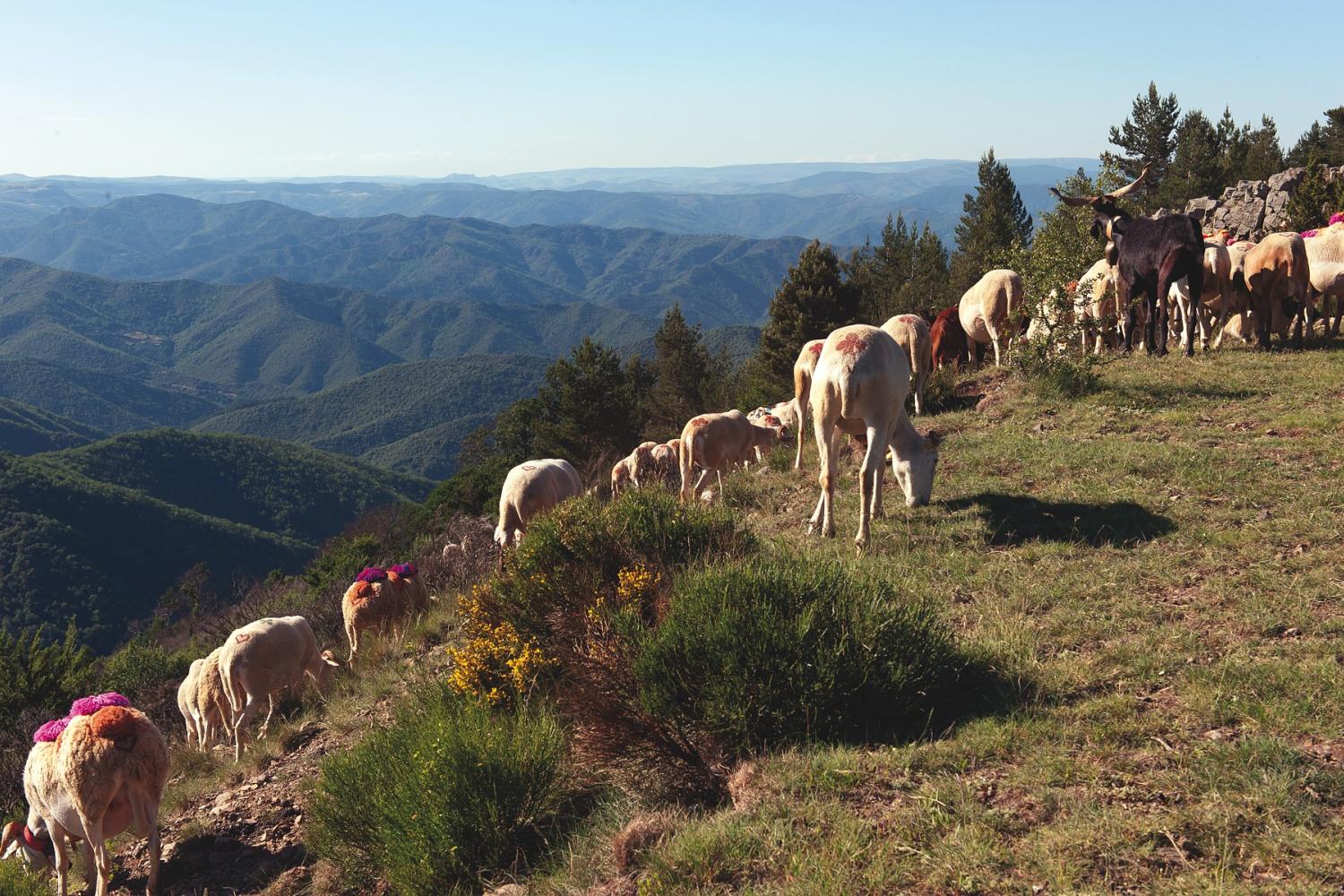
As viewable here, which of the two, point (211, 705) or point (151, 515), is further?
point (151, 515)

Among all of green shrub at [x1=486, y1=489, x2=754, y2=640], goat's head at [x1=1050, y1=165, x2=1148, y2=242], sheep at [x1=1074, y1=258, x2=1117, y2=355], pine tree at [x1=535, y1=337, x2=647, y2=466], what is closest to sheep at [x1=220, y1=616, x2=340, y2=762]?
green shrub at [x1=486, y1=489, x2=754, y2=640]

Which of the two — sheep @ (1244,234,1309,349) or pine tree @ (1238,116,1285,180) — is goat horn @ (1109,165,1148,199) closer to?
sheep @ (1244,234,1309,349)

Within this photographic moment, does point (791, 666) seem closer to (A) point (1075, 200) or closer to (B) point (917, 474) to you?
(B) point (917, 474)

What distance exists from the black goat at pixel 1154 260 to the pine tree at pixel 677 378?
130ft

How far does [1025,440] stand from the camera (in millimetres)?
12125

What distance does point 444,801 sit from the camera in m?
5.71

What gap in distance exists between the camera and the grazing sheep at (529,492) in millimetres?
13234

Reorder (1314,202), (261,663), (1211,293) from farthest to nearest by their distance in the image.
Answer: (1314,202) < (1211,293) < (261,663)

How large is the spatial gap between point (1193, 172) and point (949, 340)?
130ft

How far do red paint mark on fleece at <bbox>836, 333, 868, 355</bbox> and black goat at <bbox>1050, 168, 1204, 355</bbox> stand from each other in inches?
319

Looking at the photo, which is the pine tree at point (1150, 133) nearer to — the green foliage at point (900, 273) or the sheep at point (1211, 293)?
the green foliage at point (900, 273)

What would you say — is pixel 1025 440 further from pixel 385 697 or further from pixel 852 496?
pixel 385 697

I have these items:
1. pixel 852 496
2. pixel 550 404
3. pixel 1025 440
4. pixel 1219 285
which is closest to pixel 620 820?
pixel 852 496

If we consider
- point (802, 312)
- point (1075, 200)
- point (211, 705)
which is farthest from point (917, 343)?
point (802, 312)
